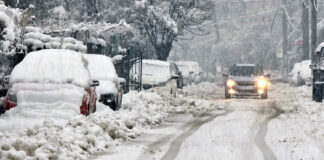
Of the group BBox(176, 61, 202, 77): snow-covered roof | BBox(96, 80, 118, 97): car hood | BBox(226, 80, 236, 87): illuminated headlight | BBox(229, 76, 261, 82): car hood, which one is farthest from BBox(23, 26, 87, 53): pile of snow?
BBox(176, 61, 202, 77): snow-covered roof

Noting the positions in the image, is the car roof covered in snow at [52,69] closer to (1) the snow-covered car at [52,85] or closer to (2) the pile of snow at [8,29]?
(1) the snow-covered car at [52,85]

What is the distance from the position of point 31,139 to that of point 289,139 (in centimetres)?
530

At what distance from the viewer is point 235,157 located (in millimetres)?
10188

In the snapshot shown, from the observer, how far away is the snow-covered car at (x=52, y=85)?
12883 millimetres

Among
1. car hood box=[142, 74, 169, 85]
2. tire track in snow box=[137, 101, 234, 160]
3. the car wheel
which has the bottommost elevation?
tire track in snow box=[137, 101, 234, 160]

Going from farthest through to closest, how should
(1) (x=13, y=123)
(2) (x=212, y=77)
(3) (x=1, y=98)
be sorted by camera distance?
(2) (x=212, y=77) < (3) (x=1, y=98) < (1) (x=13, y=123)

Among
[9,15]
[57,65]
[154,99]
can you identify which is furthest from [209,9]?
[57,65]

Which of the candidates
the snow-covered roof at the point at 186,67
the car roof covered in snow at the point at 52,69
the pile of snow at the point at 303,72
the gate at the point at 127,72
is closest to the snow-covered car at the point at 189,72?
the snow-covered roof at the point at 186,67

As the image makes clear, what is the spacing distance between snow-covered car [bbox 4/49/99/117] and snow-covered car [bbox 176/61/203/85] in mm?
26081

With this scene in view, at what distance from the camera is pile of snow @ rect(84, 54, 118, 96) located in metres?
16.6

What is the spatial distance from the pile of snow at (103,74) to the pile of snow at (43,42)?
141 centimetres

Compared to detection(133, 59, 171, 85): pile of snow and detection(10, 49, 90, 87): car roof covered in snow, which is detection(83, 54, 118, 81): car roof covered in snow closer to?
detection(10, 49, 90, 87): car roof covered in snow

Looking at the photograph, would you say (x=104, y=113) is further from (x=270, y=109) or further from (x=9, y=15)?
(x=270, y=109)

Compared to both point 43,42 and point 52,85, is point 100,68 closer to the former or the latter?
point 43,42
